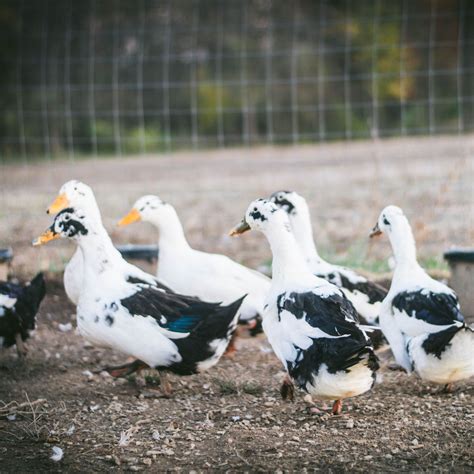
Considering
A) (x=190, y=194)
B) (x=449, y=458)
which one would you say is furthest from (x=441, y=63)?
(x=449, y=458)

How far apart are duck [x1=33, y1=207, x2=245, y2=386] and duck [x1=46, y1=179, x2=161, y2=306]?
0.57 ft

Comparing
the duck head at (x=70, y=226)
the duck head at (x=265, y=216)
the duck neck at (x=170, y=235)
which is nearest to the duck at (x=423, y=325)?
the duck head at (x=265, y=216)

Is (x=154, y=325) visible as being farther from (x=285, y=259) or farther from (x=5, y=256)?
(x=5, y=256)

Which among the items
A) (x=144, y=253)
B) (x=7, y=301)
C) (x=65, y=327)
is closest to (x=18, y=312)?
(x=7, y=301)

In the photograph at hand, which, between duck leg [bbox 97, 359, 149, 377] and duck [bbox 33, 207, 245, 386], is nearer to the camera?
duck [bbox 33, 207, 245, 386]

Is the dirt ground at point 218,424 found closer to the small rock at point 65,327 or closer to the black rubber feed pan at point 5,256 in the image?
the small rock at point 65,327

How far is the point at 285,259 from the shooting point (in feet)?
14.8

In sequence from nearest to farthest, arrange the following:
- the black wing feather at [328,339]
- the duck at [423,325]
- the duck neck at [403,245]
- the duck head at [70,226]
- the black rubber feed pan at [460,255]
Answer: the black wing feather at [328,339] < the duck at [423,325] < the duck neck at [403,245] < the duck head at [70,226] < the black rubber feed pan at [460,255]

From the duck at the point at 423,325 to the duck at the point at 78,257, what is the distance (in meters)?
1.40

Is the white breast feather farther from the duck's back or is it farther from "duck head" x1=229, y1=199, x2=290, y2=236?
"duck head" x1=229, y1=199, x2=290, y2=236

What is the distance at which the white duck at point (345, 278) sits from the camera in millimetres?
5148

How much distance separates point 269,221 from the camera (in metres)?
4.64

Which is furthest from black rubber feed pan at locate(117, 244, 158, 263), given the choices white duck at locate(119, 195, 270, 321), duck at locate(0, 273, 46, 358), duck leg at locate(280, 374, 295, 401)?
duck leg at locate(280, 374, 295, 401)

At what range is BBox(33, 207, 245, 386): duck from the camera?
454 cm
